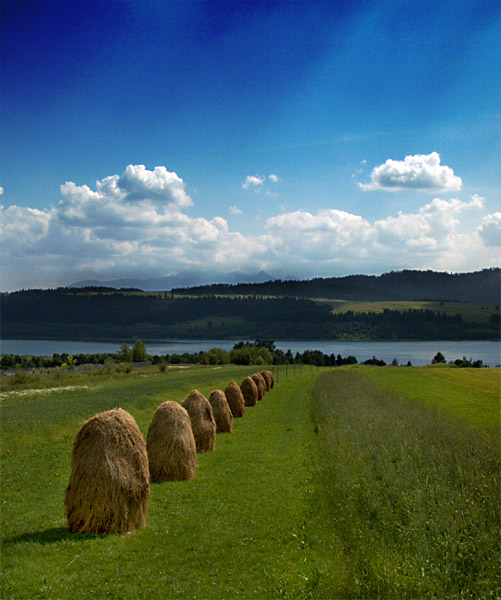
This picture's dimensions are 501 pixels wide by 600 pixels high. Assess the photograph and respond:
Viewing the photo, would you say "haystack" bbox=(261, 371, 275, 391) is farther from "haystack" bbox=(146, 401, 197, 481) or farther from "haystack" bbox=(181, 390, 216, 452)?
"haystack" bbox=(146, 401, 197, 481)

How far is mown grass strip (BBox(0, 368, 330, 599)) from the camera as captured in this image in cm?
927

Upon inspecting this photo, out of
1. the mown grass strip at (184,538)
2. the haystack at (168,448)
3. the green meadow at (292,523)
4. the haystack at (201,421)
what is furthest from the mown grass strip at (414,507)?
the haystack at (201,421)

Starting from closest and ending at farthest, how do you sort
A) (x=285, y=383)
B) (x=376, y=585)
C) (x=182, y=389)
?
(x=376, y=585) < (x=182, y=389) < (x=285, y=383)

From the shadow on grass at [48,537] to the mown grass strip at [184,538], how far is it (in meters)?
0.03

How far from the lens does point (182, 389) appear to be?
45531 mm

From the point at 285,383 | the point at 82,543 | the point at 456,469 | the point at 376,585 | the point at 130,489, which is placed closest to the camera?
the point at 376,585

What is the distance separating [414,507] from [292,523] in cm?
333

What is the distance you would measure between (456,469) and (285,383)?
46252 mm

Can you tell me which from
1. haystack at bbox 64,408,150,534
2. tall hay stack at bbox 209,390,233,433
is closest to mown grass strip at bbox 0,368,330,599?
haystack at bbox 64,408,150,534

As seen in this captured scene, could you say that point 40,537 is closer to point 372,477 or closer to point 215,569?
point 215,569

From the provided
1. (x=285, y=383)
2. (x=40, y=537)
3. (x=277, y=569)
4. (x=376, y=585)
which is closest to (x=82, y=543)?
(x=40, y=537)

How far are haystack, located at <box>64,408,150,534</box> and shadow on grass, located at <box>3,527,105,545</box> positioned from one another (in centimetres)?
15

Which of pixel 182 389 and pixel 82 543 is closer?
pixel 82 543

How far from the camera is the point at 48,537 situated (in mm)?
11172
